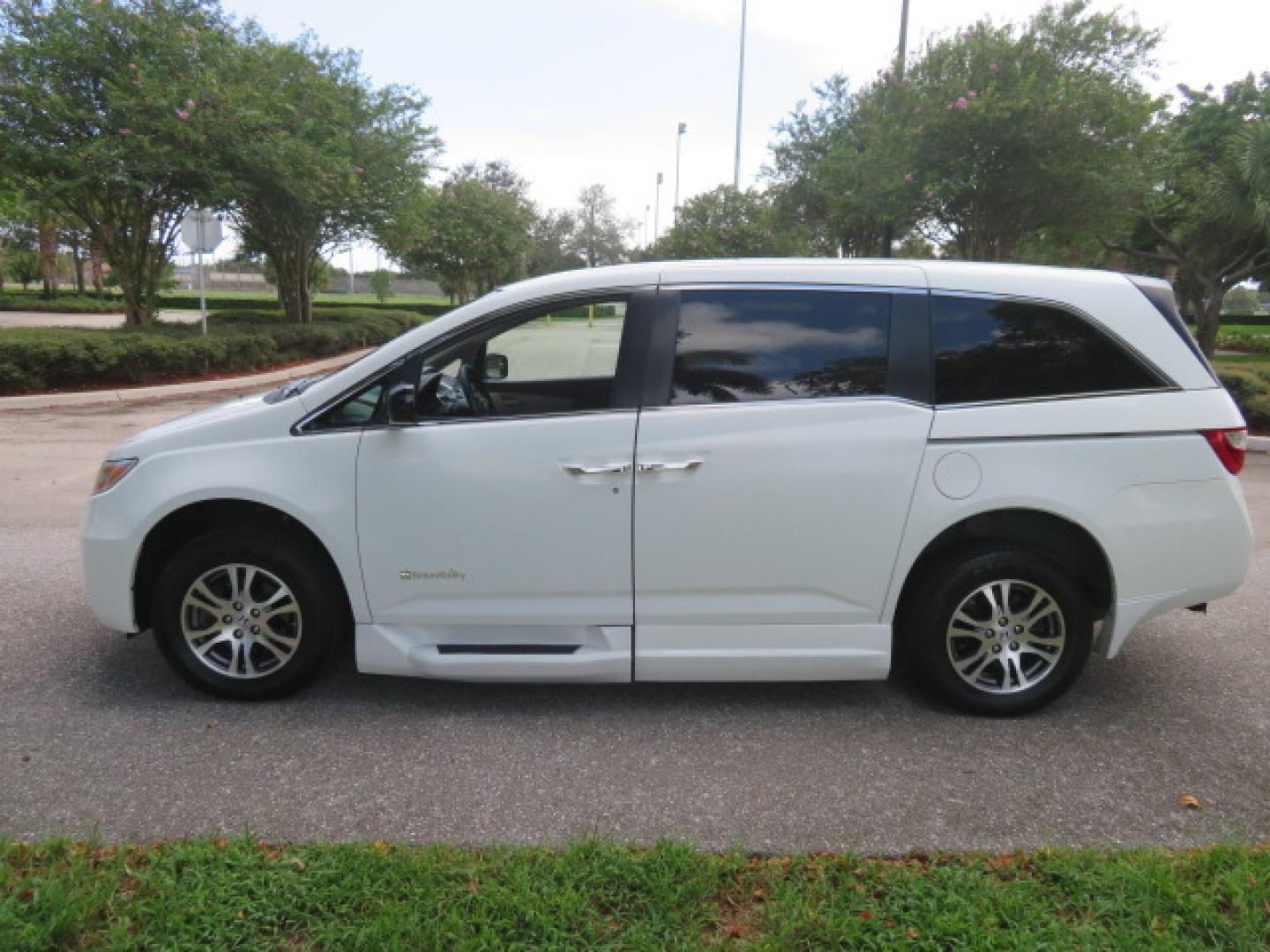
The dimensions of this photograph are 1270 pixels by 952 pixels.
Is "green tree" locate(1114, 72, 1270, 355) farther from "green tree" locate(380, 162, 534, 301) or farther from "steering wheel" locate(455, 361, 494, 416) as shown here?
"green tree" locate(380, 162, 534, 301)

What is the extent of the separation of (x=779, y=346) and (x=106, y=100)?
56.7 ft

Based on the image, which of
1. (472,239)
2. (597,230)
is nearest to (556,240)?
(597,230)

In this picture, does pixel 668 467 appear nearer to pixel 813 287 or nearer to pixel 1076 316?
pixel 813 287

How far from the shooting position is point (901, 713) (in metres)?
3.80

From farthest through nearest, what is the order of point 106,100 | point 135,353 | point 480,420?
point 106,100
point 135,353
point 480,420

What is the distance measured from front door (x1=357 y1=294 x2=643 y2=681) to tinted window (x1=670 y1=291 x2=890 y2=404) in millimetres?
257

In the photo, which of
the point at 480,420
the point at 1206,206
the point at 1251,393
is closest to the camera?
the point at 480,420

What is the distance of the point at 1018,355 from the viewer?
11.9 ft

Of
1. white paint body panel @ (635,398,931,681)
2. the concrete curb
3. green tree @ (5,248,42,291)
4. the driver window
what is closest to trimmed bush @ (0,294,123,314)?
green tree @ (5,248,42,291)

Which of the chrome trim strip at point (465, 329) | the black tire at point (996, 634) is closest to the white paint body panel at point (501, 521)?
the chrome trim strip at point (465, 329)

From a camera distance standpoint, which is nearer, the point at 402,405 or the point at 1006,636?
the point at 402,405

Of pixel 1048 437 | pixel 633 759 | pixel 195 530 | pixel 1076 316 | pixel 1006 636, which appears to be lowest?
pixel 633 759

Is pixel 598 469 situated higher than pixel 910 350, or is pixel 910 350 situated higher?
pixel 910 350

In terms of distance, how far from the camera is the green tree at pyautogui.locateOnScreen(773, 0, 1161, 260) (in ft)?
51.5
